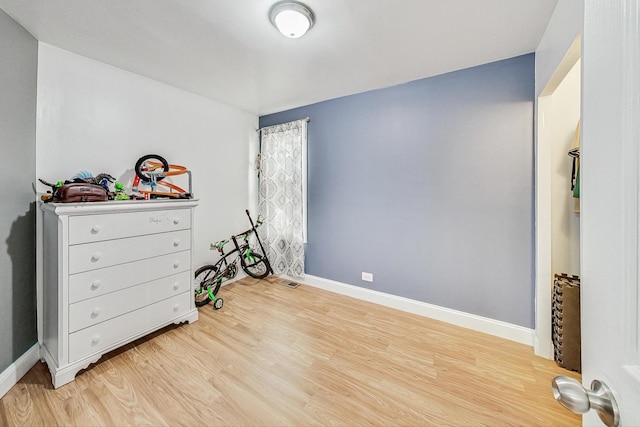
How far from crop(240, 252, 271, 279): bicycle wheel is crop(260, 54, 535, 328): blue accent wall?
83cm

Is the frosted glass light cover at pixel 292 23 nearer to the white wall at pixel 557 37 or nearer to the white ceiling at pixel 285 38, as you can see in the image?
the white ceiling at pixel 285 38

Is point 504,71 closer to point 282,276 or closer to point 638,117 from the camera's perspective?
point 638,117

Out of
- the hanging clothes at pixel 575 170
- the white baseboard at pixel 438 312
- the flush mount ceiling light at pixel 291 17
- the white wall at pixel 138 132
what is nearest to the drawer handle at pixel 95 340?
the white wall at pixel 138 132

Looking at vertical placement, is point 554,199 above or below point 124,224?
above

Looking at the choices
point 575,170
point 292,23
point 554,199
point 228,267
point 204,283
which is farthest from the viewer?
point 228,267

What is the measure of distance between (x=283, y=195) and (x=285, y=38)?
1.92 m

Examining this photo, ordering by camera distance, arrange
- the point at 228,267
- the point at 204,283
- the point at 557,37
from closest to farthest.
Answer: the point at 557,37 < the point at 204,283 < the point at 228,267

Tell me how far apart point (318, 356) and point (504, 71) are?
2835 mm

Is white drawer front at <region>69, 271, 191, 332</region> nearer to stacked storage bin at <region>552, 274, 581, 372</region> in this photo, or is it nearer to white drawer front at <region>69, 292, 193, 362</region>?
white drawer front at <region>69, 292, 193, 362</region>

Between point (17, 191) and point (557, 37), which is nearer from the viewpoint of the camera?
point (557, 37)

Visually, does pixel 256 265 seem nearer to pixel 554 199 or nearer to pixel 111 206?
pixel 111 206

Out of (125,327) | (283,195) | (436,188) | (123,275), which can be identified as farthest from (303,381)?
(283,195)

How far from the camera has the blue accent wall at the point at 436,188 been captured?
205cm

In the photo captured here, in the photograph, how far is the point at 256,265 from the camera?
11.4 feet
